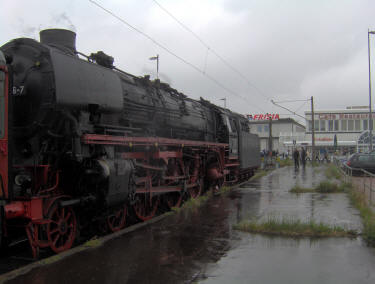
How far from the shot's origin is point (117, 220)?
321 inches

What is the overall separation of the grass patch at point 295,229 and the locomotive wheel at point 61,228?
326 centimetres

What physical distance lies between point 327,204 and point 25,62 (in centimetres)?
874

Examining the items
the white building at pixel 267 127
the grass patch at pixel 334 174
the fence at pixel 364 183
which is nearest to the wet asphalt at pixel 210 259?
the fence at pixel 364 183

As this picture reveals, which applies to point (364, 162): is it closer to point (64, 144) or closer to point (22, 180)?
point (64, 144)

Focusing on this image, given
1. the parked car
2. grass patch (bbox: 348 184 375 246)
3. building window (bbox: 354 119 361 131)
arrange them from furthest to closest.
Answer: building window (bbox: 354 119 361 131)
the parked car
grass patch (bbox: 348 184 375 246)

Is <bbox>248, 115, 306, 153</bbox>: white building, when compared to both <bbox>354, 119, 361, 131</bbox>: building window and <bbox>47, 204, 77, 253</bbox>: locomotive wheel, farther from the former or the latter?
<bbox>47, 204, 77, 253</bbox>: locomotive wheel

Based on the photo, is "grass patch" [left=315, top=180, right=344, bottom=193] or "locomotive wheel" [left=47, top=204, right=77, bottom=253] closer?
"locomotive wheel" [left=47, top=204, right=77, bottom=253]

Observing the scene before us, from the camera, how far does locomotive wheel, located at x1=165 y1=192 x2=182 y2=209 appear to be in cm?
1066

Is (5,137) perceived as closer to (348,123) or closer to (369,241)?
(369,241)

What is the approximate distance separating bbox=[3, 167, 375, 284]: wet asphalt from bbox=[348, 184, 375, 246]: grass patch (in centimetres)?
16

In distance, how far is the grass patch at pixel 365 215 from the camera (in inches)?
249

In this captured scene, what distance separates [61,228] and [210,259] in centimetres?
258

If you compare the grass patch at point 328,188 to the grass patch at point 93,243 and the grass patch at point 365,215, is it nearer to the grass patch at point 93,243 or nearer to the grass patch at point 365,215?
the grass patch at point 365,215

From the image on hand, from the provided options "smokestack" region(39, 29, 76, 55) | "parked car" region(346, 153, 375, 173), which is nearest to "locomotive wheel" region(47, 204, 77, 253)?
"smokestack" region(39, 29, 76, 55)
